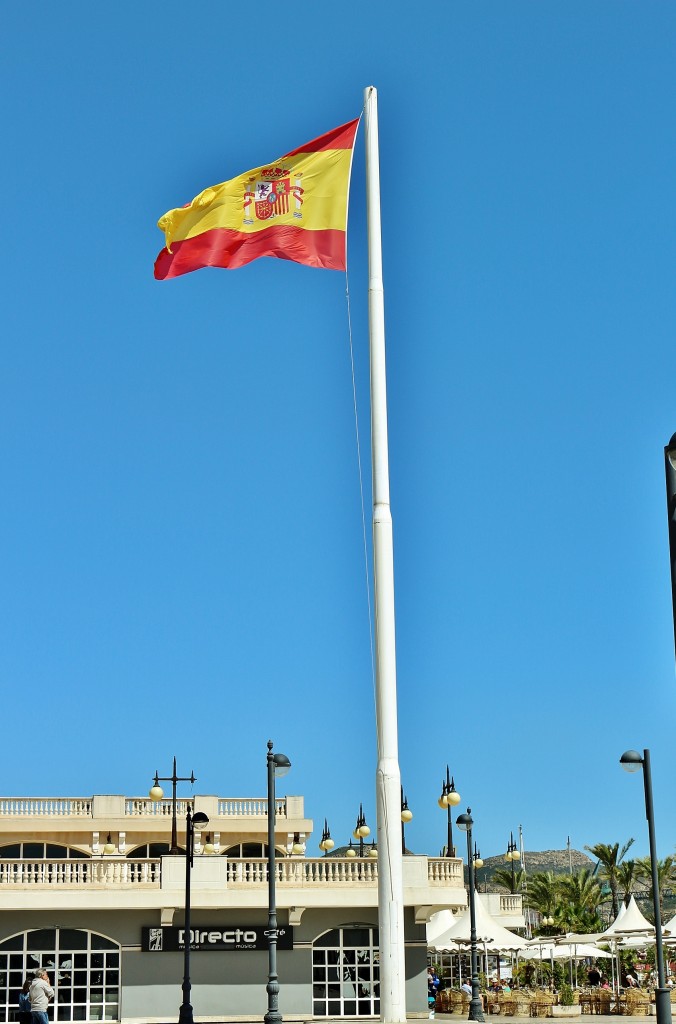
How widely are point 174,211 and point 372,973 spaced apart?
3133 cm

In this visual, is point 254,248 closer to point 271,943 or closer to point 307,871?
point 271,943

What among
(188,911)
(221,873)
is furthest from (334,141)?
(221,873)

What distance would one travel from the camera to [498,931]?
163 ft

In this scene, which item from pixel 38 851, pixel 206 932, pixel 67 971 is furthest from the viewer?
pixel 38 851

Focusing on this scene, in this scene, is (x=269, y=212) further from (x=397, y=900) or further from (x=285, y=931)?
(x=285, y=931)

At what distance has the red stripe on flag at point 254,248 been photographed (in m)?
18.2

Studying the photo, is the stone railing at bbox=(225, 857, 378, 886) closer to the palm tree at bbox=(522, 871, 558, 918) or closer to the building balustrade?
the building balustrade

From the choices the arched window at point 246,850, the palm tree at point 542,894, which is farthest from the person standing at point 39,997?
the palm tree at point 542,894

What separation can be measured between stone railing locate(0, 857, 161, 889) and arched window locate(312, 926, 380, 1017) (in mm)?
5655

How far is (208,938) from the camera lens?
1689 inches

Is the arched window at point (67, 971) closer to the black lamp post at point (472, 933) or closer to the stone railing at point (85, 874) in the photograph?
the stone railing at point (85, 874)

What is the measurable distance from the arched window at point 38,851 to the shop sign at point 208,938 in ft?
53.2

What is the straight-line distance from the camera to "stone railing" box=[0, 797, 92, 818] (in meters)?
59.1

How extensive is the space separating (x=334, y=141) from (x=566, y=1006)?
3292 centimetres
